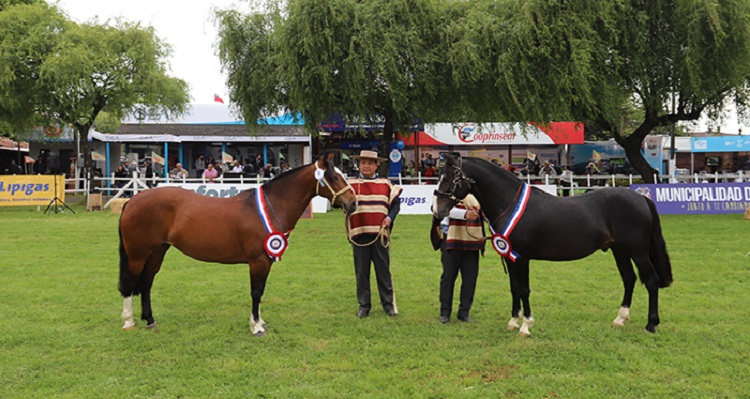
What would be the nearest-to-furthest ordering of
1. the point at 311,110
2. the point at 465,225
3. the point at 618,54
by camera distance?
the point at 465,225, the point at 618,54, the point at 311,110

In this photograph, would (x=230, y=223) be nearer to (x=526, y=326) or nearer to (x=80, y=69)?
(x=526, y=326)

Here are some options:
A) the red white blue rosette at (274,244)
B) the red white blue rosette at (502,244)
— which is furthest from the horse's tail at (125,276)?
the red white blue rosette at (502,244)

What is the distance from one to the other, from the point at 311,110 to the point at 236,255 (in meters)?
13.7

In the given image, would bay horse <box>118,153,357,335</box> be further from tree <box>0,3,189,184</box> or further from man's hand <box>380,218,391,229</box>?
tree <box>0,3,189,184</box>

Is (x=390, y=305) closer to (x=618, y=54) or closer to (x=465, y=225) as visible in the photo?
(x=465, y=225)

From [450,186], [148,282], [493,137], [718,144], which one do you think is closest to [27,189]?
[148,282]

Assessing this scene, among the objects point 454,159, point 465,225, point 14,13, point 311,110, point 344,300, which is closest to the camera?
point 454,159

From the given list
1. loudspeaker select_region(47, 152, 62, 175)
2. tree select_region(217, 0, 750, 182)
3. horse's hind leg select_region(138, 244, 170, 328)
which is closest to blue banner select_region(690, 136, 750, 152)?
tree select_region(217, 0, 750, 182)

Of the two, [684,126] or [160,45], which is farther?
[160,45]

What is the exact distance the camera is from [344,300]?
743 centimetres

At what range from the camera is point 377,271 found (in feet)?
22.1

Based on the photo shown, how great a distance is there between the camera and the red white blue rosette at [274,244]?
5.79 m

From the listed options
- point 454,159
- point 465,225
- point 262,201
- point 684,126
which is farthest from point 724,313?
point 684,126

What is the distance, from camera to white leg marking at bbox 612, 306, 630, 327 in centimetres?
612
